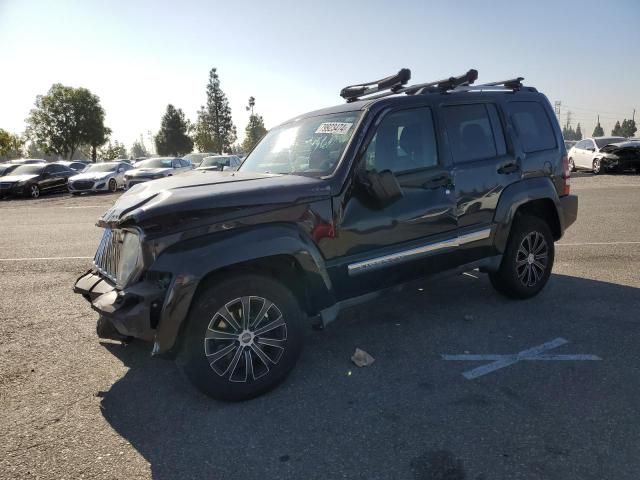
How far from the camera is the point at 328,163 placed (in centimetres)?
352

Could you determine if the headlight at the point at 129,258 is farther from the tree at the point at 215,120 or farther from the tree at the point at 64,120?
the tree at the point at 215,120

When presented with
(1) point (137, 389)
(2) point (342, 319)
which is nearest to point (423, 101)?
(2) point (342, 319)

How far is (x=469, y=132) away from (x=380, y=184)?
4.54ft

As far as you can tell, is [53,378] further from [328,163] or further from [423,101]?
[423,101]

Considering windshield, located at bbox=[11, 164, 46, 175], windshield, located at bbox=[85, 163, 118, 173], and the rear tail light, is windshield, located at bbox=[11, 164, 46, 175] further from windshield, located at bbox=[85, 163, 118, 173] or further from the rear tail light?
the rear tail light

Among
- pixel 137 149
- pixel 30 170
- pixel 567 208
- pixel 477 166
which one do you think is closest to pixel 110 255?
pixel 477 166

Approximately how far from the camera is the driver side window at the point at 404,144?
3.61 meters

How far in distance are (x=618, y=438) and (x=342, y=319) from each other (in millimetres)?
2453

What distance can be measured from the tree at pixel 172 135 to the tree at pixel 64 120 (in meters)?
14.9

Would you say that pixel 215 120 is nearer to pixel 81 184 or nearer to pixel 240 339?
pixel 81 184

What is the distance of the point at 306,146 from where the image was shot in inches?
153

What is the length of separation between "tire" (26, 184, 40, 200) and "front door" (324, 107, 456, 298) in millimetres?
21493

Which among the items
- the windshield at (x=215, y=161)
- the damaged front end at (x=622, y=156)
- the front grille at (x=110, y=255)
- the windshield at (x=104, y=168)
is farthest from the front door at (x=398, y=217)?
the windshield at (x=104, y=168)

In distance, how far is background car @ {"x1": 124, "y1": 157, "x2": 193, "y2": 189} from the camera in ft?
65.3
